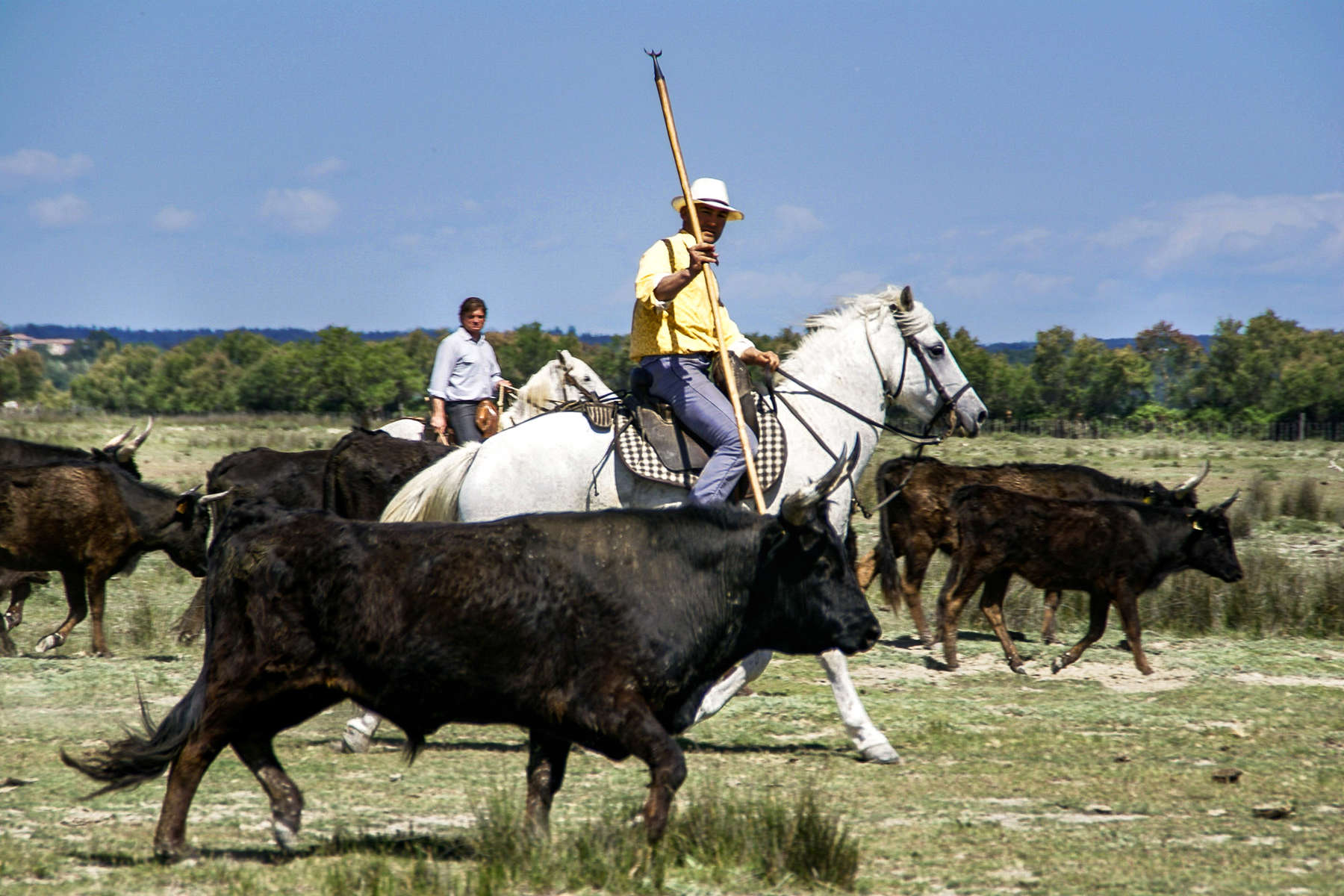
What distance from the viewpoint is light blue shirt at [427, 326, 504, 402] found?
41.4 feet

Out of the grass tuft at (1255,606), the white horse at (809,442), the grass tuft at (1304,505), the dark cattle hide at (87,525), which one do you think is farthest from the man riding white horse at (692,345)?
the grass tuft at (1304,505)

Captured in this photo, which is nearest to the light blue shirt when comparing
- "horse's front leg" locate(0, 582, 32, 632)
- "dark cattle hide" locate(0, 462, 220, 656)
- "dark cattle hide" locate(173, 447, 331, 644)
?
"dark cattle hide" locate(173, 447, 331, 644)

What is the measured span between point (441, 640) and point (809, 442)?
3.63 metres

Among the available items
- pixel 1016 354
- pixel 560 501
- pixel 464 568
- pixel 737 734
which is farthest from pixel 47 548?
pixel 1016 354

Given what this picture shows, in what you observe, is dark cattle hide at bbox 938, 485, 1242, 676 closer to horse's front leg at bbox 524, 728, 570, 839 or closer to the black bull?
horse's front leg at bbox 524, 728, 570, 839

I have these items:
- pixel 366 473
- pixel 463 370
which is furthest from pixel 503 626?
pixel 463 370

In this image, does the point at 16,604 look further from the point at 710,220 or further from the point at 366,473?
the point at 710,220

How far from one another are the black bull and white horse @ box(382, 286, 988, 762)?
2144 millimetres

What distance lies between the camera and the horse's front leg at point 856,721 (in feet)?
26.3

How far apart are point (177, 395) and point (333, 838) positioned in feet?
363

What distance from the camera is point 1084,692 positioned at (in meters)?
10.8

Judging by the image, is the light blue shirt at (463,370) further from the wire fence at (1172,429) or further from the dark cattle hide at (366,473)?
the wire fence at (1172,429)

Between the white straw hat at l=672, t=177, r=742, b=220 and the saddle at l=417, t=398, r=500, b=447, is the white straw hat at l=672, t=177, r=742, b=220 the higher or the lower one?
the higher one

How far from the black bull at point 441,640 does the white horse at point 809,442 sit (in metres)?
2.14
